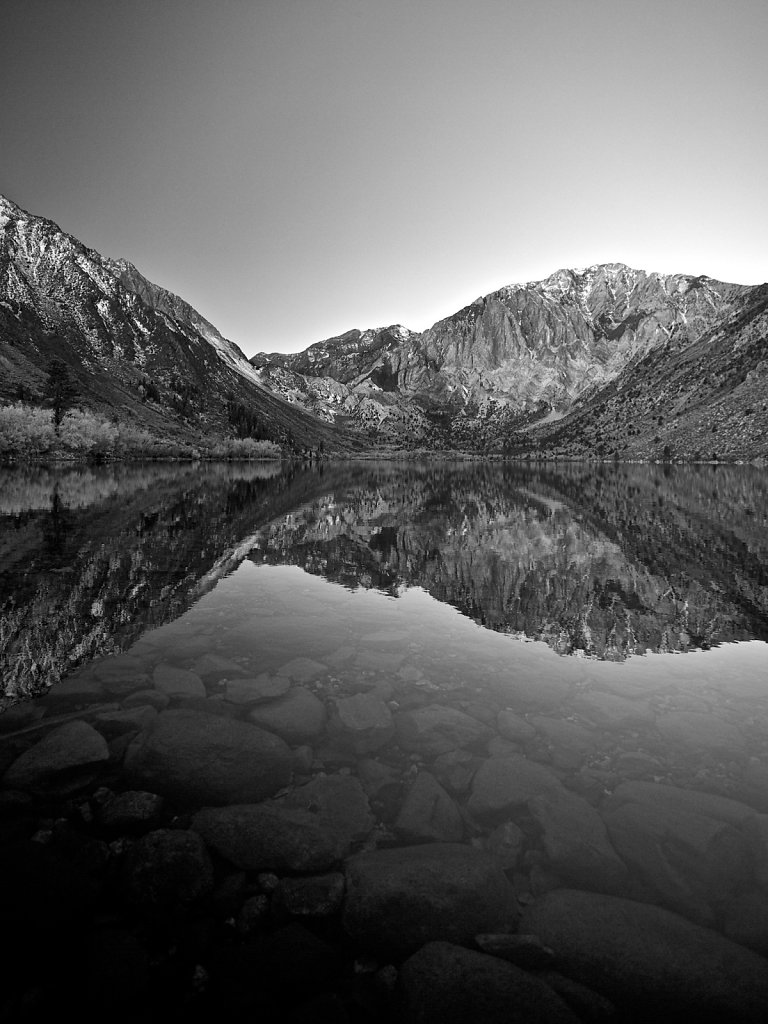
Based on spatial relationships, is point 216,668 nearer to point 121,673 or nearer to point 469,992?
point 121,673

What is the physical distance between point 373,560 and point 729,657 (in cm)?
2059

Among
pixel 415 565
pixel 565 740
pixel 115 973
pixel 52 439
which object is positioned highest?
pixel 52 439

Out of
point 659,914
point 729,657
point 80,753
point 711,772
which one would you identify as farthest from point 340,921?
point 729,657

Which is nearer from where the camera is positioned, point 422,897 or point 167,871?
point 422,897

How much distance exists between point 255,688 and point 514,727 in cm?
656

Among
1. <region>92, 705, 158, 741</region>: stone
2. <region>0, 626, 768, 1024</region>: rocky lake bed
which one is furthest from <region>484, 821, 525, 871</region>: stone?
<region>92, 705, 158, 741</region>: stone

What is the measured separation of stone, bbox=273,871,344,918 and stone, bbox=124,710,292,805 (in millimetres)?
2297

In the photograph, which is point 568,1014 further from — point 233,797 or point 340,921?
point 233,797

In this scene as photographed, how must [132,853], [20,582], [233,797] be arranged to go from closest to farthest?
[132,853]
[233,797]
[20,582]

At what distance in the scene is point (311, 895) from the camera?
23.0ft

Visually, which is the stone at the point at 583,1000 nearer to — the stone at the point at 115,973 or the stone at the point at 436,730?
the stone at the point at 115,973

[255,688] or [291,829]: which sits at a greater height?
[291,829]


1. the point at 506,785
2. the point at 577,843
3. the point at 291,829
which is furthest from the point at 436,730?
the point at 291,829

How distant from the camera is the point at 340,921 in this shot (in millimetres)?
6727
